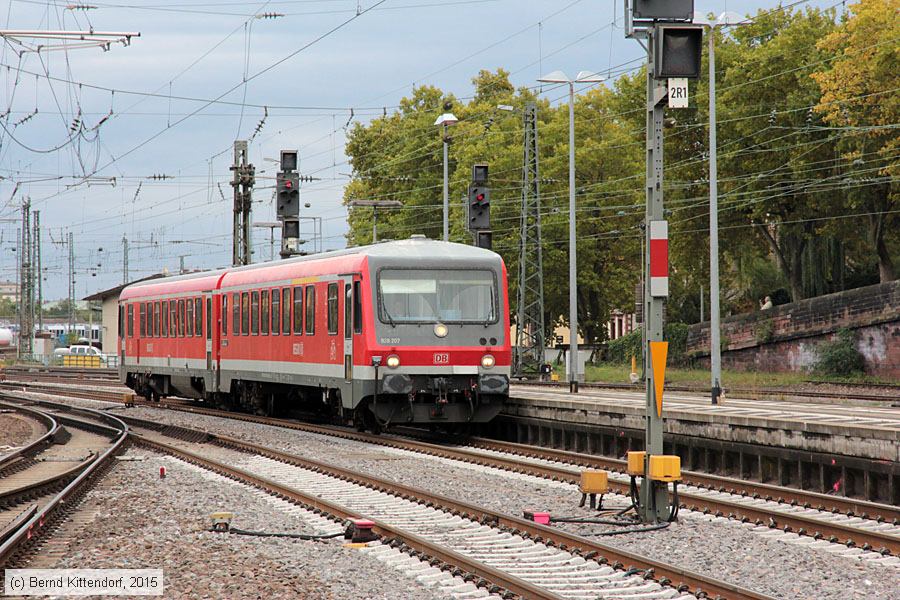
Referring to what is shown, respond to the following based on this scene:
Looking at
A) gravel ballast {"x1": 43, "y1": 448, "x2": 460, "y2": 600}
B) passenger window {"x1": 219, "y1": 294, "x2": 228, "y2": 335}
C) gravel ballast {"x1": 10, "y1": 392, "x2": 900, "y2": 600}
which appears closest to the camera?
gravel ballast {"x1": 43, "y1": 448, "x2": 460, "y2": 600}

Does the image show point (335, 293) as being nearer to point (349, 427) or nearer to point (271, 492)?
point (349, 427)

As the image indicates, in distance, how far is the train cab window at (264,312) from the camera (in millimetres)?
28422

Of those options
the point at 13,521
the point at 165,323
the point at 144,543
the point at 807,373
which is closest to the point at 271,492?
the point at 13,521

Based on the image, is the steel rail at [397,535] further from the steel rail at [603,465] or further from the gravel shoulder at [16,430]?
the gravel shoulder at [16,430]

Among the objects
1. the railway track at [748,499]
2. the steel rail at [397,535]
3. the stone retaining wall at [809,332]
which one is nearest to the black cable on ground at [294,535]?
the steel rail at [397,535]

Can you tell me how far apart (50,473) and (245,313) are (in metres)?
10.1

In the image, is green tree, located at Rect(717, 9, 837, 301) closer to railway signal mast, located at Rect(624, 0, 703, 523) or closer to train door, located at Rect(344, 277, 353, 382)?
train door, located at Rect(344, 277, 353, 382)

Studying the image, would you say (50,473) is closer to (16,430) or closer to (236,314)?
(236,314)

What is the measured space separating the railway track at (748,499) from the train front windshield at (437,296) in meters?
2.16

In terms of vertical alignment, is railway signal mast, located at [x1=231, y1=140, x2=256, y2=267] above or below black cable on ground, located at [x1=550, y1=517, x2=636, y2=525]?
above

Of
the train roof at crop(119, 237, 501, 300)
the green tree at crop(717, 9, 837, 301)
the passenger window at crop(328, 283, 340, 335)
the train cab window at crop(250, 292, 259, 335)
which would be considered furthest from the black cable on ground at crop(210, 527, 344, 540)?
the green tree at crop(717, 9, 837, 301)

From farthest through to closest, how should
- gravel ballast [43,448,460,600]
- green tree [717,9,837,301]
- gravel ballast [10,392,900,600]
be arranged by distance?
green tree [717,9,837,301], gravel ballast [10,392,900,600], gravel ballast [43,448,460,600]

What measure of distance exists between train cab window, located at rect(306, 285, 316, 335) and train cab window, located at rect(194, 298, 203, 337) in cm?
819

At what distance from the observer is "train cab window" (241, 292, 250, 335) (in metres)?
29.7
